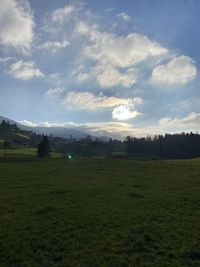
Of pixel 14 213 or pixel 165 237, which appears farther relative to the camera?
pixel 14 213

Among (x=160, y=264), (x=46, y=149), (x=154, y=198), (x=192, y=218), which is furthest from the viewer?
(x=46, y=149)

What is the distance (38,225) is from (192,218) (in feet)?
37.0

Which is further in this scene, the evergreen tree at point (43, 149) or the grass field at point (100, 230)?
the evergreen tree at point (43, 149)

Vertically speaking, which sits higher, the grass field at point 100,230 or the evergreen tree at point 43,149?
the evergreen tree at point 43,149

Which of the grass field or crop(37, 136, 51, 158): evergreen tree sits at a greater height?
crop(37, 136, 51, 158): evergreen tree

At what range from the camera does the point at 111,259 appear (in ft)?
52.4

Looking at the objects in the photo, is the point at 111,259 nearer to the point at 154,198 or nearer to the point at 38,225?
the point at 38,225

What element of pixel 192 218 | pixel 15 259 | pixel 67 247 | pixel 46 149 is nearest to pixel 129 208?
pixel 192 218

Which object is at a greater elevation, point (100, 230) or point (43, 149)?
point (43, 149)

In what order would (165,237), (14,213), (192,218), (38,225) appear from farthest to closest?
(14,213)
(192,218)
(38,225)
(165,237)

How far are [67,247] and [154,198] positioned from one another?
1745cm

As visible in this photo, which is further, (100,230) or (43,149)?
(43,149)

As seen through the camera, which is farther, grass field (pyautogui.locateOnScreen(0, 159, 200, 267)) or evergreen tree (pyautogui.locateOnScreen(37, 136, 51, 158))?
A: evergreen tree (pyautogui.locateOnScreen(37, 136, 51, 158))

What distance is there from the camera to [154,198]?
3356cm
